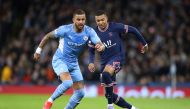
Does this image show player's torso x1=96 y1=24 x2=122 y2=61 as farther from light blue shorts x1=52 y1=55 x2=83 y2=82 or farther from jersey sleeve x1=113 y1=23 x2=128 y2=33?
light blue shorts x1=52 y1=55 x2=83 y2=82

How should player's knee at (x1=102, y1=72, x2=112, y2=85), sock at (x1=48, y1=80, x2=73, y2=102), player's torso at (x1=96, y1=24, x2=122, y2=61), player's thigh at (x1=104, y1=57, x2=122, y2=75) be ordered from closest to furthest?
sock at (x1=48, y1=80, x2=73, y2=102), player's knee at (x1=102, y1=72, x2=112, y2=85), player's thigh at (x1=104, y1=57, x2=122, y2=75), player's torso at (x1=96, y1=24, x2=122, y2=61)

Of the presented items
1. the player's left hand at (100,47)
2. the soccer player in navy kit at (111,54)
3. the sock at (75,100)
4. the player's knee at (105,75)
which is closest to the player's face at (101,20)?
the soccer player in navy kit at (111,54)

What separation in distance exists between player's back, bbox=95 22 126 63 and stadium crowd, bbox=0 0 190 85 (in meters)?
9.12

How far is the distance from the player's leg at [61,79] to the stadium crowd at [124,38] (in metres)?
10.3

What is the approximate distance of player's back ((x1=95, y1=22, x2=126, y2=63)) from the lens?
13242 millimetres

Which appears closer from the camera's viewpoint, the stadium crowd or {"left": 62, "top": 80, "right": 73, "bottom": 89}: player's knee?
{"left": 62, "top": 80, "right": 73, "bottom": 89}: player's knee

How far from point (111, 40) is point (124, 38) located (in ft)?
33.8

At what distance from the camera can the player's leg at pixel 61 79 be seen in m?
12.0

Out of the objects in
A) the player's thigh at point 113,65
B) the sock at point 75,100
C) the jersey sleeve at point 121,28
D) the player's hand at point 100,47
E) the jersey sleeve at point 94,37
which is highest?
the jersey sleeve at point 121,28

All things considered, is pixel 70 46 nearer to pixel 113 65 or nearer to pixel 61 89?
pixel 61 89

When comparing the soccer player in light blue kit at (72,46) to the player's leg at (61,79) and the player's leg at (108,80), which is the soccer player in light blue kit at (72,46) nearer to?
the player's leg at (61,79)

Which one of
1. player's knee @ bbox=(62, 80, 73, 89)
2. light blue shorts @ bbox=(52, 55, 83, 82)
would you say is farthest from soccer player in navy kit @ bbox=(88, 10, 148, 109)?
player's knee @ bbox=(62, 80, 73, 89)

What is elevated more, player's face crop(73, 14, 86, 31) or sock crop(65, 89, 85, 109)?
player's face crop(73, 14, 86, 31)

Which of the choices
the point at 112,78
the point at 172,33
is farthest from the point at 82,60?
the point at 112,78
